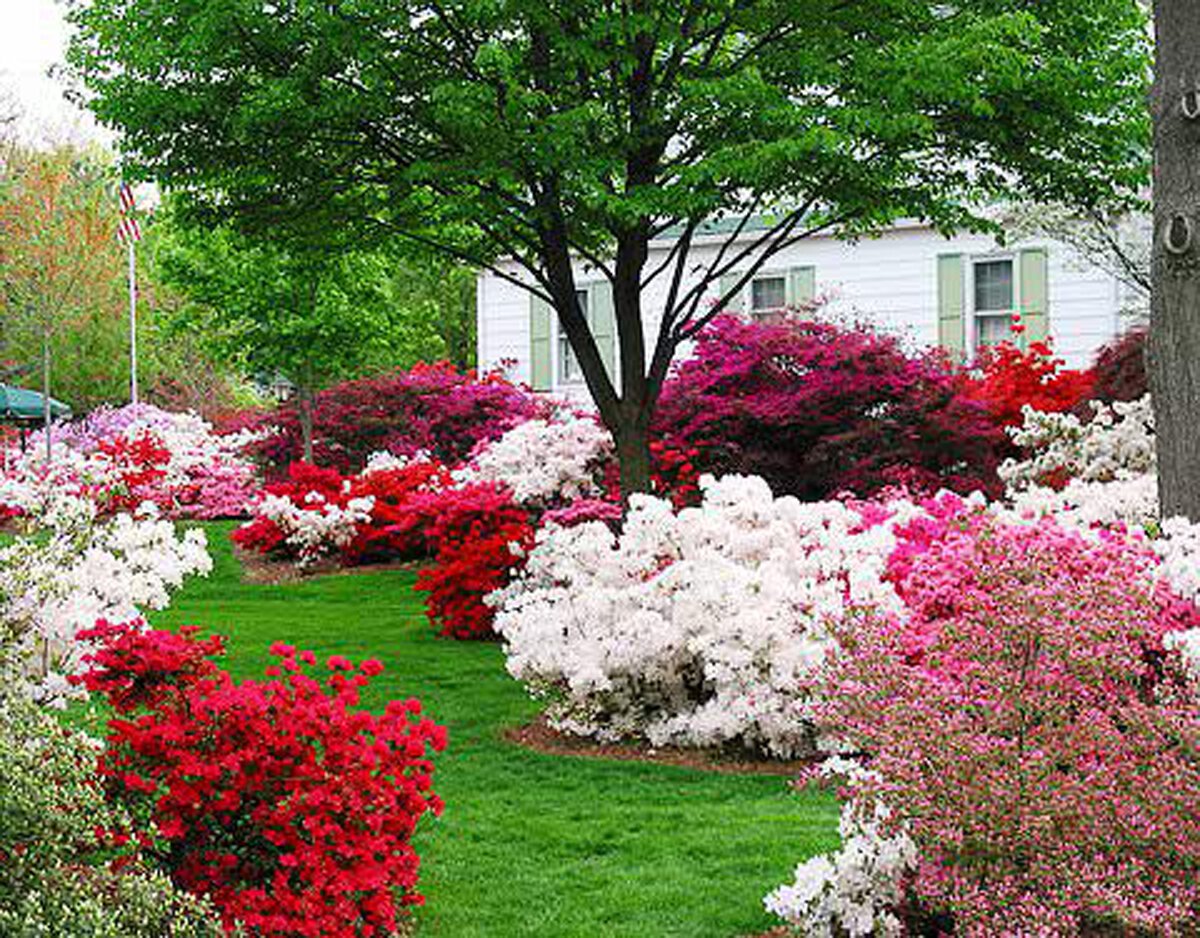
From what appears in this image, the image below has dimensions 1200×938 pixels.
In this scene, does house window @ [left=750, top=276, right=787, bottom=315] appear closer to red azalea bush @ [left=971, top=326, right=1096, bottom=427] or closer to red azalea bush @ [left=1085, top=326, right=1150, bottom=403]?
red azalea bush @ [left=971, top=326, right=1096, bottom=427]

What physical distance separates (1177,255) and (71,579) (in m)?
5.20

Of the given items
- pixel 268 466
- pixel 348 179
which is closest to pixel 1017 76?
pixel 348 179

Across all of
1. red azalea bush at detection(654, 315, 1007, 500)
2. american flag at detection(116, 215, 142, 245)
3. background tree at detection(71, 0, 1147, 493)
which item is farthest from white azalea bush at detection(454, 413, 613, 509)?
american flag at detection(116, 215, 142, 245)

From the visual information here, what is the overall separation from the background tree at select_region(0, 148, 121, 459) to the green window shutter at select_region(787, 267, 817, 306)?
36.7 feet

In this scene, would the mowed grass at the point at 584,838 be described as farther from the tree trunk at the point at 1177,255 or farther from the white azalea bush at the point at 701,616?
the tree trunk at the point at 1177,255

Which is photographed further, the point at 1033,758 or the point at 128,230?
the point at 128,230

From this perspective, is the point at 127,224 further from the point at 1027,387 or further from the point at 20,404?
the point at 1027,387

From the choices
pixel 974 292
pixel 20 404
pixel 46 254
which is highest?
pixel 46 254

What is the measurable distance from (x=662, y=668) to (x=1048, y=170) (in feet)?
15.8

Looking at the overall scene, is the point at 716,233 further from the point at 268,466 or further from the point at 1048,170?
the point at 1048,170

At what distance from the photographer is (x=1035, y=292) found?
18156 millimetres

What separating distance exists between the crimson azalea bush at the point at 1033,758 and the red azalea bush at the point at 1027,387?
29.3 feet

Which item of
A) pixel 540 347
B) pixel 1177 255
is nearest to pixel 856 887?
pixel 1177 255

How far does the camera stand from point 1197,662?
4.88 meters
